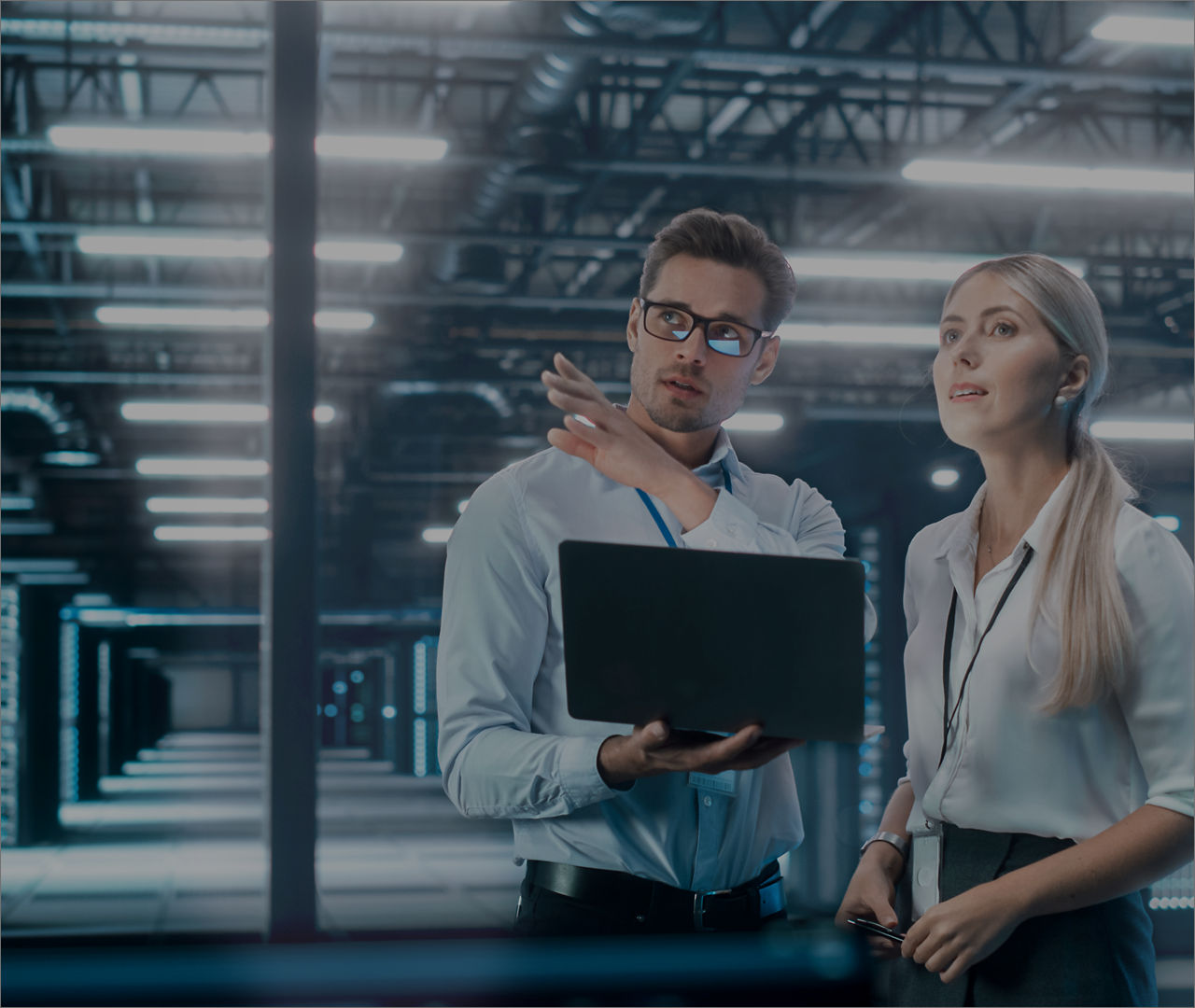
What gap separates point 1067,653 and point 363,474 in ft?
57.3

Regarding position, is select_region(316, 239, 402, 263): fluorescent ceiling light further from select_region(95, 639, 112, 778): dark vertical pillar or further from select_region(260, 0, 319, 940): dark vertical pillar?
select_region(95, 639, 112, 778): dark vertical pillar

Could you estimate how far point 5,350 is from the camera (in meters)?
14.1

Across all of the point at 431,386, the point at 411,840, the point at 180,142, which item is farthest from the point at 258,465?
the point at 180,142

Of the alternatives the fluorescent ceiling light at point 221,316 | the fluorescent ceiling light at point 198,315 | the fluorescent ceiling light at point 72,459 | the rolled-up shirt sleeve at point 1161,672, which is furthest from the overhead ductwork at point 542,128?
the fluorescent ceiling light at point 72,459

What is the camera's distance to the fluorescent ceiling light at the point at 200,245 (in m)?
7.58

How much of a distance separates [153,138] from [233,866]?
10.3m

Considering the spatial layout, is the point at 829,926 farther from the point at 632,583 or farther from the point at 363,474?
the point at 363,474

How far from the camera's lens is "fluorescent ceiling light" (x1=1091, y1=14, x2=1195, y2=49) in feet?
16.5

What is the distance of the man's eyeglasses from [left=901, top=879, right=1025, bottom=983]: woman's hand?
0.78 m

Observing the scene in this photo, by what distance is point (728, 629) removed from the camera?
1411 millimetres

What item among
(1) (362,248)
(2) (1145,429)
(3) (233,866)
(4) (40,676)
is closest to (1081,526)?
(1) (362,248)

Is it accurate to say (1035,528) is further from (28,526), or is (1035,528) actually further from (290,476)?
(28,526)

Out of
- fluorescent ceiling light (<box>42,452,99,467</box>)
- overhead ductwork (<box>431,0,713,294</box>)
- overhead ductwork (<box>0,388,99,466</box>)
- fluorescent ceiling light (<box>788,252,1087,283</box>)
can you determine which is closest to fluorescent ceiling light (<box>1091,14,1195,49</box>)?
overhead ductwork (<box>431,0,713,294</box>)

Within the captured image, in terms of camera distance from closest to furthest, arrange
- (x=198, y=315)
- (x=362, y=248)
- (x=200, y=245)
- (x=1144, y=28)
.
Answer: (x=1144, y=28)
(x=200, y=245)
(x=362, y=248)
(x=198, y=315)
